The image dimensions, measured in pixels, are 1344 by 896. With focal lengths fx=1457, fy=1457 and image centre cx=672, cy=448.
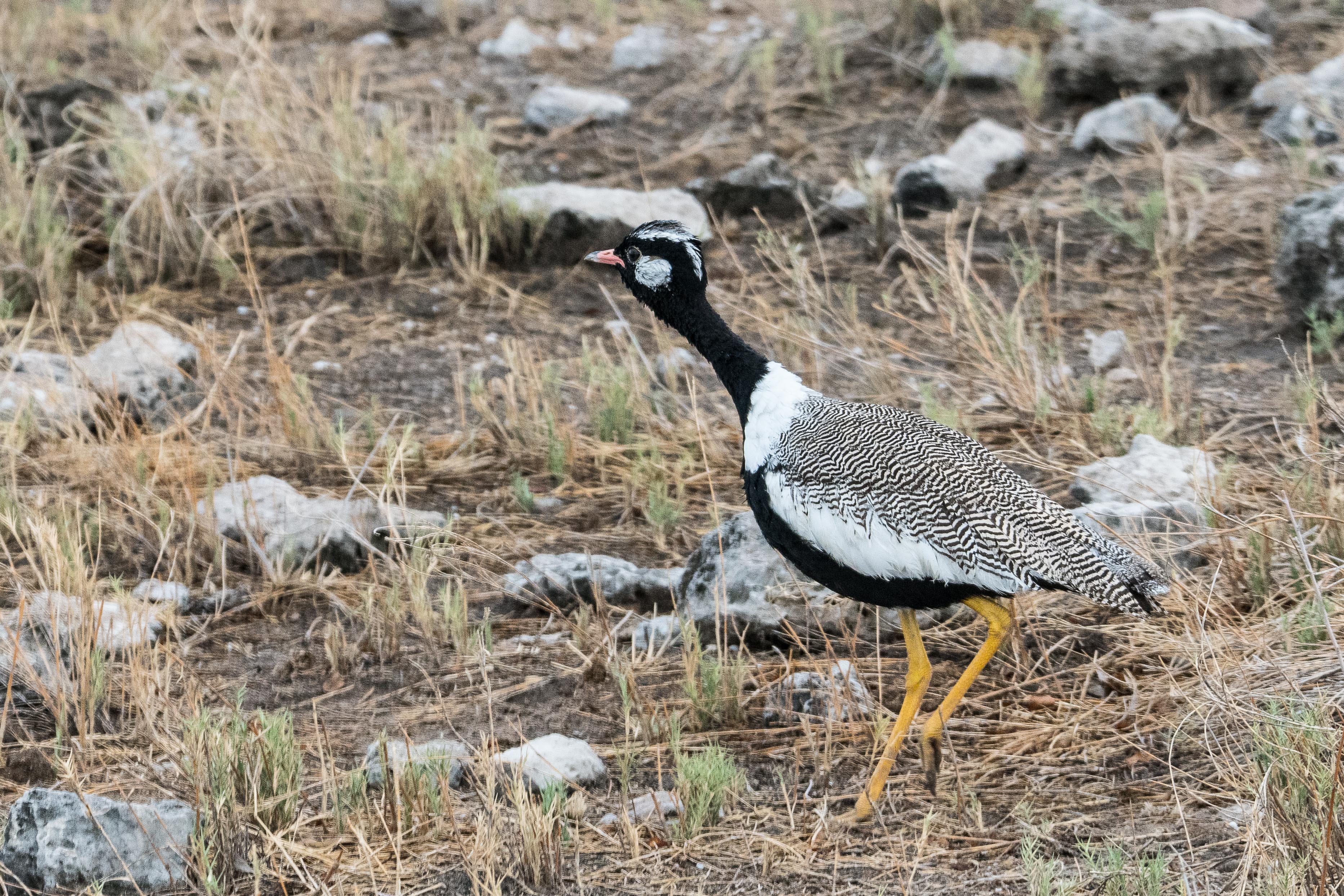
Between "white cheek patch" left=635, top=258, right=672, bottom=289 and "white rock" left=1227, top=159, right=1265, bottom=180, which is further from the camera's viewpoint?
"white rock" left=1227, top=159, right=1265, bottom=180

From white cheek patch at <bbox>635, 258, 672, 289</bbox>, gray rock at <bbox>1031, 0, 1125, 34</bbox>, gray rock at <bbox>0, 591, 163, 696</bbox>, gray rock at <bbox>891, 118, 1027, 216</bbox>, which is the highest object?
white cheek patch at <bbox>635, 258, 672, 289</bbox>

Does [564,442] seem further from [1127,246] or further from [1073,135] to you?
[1073,135]

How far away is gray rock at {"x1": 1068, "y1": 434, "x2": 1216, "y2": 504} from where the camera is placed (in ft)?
13.5

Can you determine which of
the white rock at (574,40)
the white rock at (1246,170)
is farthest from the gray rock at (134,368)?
the white rock at (1246,170)

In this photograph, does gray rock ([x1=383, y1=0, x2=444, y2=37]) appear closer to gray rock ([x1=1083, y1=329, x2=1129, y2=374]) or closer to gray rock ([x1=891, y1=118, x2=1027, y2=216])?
gray rock ([x1=891, y1=118, x2=1027, y2=216])

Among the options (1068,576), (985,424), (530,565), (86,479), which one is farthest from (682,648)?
(86,479)

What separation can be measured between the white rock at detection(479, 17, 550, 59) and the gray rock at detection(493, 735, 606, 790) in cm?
655

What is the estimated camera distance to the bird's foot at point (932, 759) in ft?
10.8

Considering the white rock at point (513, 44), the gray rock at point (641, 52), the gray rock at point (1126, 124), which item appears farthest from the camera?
the white rock at point (513, 44)

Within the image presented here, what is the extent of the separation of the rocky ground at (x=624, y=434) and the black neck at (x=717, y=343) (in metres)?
0.50

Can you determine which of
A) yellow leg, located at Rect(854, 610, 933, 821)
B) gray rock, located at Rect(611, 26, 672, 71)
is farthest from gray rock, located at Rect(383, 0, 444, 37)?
yellow leg, located at Rect(854, 610, 933, 821)

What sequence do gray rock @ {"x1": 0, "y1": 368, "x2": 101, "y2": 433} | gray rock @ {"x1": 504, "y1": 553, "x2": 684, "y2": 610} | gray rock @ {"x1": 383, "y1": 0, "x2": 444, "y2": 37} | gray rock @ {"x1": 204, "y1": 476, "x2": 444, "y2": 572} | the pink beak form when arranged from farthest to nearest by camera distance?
gray rock @ {"x1": 383, "y1": 0, "x2": 444, "y2": 37} → gray rock @ {"x1": 0, "y1": 368, "x2": 101, "y2": 433} → gray rock @ {"x1": 204, "y1": 476, "x2": 444, "y2": 572} → gray rock @ {"x1": 504, "y1": 553, "x2": 684, "y2": 610} → the pink beak

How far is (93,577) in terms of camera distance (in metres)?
4.12

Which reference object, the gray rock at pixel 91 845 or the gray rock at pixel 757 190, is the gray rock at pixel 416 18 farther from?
the gray rock at pixel 91 845
